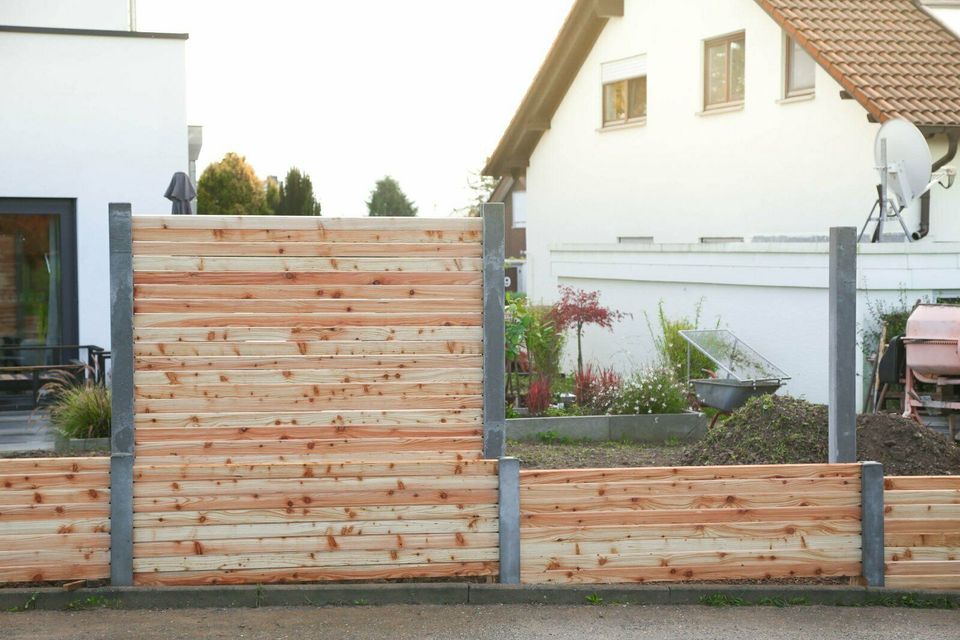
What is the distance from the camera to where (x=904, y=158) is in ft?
50.9

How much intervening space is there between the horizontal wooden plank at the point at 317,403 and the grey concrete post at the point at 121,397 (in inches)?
5.3

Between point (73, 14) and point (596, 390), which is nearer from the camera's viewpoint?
point (596, 390)

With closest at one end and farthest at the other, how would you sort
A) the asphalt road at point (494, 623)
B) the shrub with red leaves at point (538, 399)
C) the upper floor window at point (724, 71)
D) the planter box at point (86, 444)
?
the asphalt road at point (494, 623)
the planter box at point (86, 444)
the shrub with red leaves at point (538, 399)
the upper floor window at point (724, 71)

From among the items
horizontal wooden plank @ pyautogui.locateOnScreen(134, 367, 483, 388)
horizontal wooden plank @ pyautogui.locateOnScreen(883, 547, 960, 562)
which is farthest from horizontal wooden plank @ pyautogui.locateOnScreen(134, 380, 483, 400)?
horizontal wooden plank @ pyautogui.locateOnScreen(883, 547, 960, 562)

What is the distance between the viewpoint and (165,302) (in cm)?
734

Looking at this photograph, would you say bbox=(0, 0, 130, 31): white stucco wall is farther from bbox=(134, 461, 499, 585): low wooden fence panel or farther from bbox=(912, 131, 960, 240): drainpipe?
bbox=(134, 461, 499, 585): low wooden fence panel

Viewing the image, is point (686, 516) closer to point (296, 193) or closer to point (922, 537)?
point (922, 537)

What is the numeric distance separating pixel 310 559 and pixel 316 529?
0.17 meters

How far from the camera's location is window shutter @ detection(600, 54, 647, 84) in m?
23.4

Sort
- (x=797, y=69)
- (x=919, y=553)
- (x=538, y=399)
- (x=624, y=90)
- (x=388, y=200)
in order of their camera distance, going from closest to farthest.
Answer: (x=919, y=553)
(x=538, y=399)
(x=797, y=69)
(x=624, y=90)
(x=388, y=200)

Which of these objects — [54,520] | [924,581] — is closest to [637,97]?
[924,581]

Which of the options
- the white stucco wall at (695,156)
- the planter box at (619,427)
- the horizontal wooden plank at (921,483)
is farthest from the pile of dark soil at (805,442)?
the white stucco wall at (695,156)

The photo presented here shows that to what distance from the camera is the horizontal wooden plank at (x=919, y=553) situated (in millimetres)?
7578

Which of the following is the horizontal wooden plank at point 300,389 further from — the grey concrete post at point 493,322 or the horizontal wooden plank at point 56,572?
the horizontal wooden plank at point 56,572
